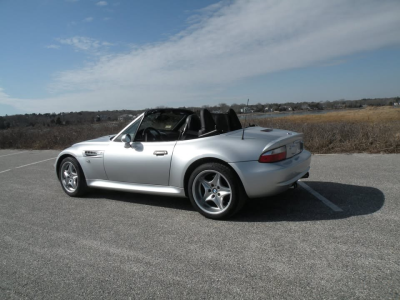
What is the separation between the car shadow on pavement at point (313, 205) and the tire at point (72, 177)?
2.81 m

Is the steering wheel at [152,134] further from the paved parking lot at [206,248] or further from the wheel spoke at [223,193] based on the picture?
the wheel spoke at [223,193]

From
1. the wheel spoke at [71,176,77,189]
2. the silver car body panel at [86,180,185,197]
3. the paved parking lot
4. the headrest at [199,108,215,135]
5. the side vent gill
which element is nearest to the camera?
the paved parking lot

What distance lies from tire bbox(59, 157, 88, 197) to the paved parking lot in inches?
9.0

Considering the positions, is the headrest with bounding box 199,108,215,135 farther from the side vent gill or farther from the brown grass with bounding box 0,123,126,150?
the brown grass with bounding box 0,123,126,150

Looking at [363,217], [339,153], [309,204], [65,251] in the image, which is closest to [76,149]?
[65,251]

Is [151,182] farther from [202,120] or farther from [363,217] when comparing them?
[363,217]

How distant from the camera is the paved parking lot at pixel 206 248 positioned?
223 centimetres

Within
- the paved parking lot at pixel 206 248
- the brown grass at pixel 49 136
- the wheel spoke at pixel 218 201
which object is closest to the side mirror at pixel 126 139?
the paved parking lot at pixel 206 248

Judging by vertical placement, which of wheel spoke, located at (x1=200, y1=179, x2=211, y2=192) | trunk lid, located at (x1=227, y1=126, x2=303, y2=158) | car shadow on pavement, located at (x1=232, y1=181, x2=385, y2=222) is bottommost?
car shadow on pavement, located at (x1=232, y1=181, x2=385, y2=222)

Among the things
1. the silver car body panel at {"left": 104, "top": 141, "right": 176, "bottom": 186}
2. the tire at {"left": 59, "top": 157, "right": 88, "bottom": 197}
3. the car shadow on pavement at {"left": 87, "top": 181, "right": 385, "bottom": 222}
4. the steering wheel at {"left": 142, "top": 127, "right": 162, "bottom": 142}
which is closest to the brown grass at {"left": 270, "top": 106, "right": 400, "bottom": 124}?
the car shadow on pavement at {"left": 87, "top": 181, "right": 385, "bottom": 222}

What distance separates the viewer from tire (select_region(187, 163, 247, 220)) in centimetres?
344

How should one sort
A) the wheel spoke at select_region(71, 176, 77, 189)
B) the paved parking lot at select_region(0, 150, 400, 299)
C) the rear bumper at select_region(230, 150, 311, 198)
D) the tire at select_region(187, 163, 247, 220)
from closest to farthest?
the paved parking lot at select_region(0, 150, 400, 299) → the rear bumper at select_region(230, 150, 311, 198) → the tire at select_region(187, 163, 247, 220) → the wheel spoke at select_region(71, 176, 77, 189)

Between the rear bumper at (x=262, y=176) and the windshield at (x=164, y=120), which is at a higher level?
the windshield at (x=164, y=120)

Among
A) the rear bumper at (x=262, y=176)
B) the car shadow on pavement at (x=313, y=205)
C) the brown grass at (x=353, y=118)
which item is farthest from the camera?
the brown grass at (x=353, y=118)
